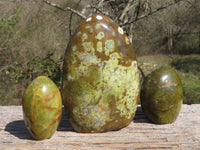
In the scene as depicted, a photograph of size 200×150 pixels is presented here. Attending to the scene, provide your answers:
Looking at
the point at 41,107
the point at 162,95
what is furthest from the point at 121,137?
the point at 41,107

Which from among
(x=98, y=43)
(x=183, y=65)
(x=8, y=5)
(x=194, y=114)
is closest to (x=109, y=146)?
(x=98, y=43)

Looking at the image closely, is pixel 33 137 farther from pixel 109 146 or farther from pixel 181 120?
pixel 181 120

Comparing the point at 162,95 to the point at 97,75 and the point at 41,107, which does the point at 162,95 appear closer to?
the point at 97,75

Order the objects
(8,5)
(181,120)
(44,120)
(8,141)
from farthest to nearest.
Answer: (8,5) < (181,120) < (8,141) < (44,120)

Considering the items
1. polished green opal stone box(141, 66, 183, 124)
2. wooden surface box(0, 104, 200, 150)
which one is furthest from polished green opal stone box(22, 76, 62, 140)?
polished green opal stone box(141, 66, 183, 124)

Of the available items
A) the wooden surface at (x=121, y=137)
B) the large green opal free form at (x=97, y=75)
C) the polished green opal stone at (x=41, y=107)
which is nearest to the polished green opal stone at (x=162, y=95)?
the wooden surface at (x=121, y=137)
